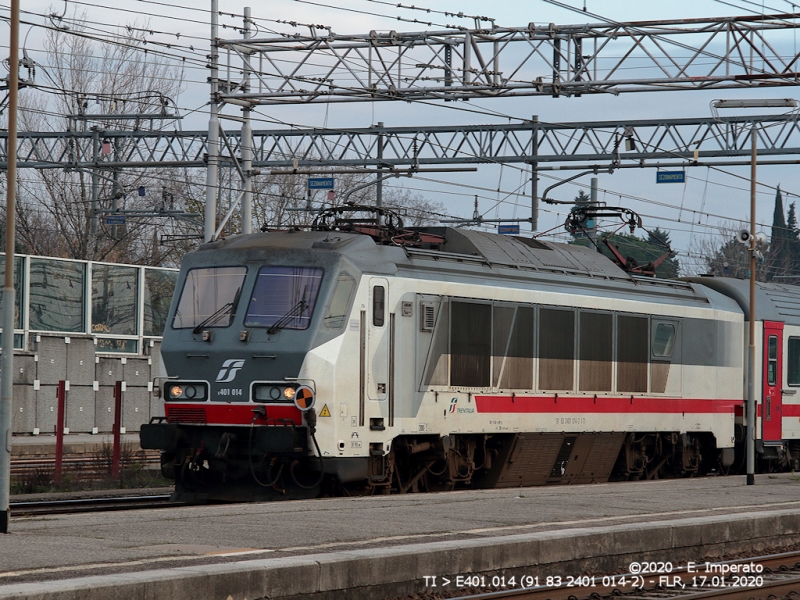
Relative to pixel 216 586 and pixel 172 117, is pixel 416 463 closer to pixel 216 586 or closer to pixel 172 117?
pixel 216 586

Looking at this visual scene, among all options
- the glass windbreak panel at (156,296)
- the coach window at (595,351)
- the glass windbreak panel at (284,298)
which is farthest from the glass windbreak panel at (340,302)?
the glass windbreak panel at (156,296)

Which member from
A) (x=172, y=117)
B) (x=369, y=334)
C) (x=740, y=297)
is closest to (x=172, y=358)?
(x=369, y=334)

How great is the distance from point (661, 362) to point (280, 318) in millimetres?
7821

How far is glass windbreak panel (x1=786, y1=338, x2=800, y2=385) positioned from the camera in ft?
76.0

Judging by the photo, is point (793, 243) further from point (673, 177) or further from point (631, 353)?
point (631, 353)

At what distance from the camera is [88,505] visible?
15922 mm

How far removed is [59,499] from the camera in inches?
698

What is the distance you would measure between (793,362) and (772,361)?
2.85ft

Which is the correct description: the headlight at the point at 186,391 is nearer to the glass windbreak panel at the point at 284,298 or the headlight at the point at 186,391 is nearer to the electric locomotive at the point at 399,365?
the electric locomotive at the point at 399,365

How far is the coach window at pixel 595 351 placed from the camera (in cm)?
1820

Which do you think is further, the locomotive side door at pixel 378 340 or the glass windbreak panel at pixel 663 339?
the glass windbreak panel at pixel 663 339

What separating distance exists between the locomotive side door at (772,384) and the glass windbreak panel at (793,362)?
1.12 ft

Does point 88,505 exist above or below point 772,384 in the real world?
below

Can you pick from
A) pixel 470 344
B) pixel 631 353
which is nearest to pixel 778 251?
pixel 631 353
